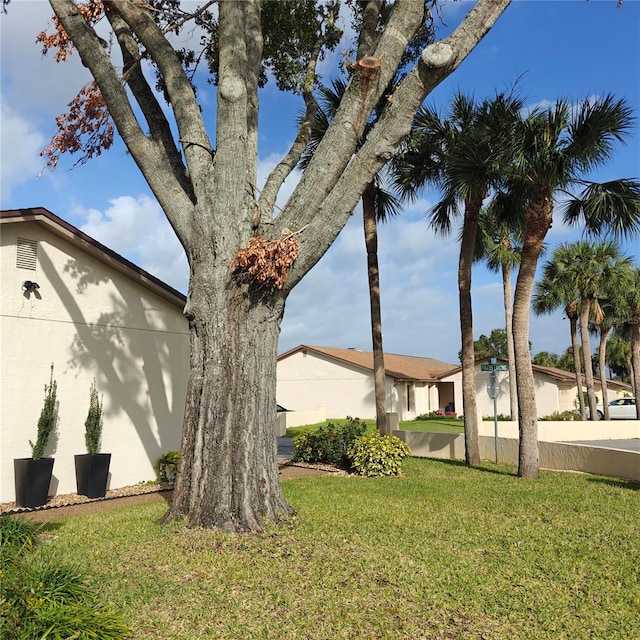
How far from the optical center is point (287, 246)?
6180mm

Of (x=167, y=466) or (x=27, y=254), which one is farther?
(x=167, y=466)

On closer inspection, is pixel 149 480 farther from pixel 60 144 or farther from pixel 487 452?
pixel 487 452

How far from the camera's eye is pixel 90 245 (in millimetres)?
10227

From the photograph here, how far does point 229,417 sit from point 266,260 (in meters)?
1.79

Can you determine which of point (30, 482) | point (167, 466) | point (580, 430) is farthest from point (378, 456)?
point (580, 430)

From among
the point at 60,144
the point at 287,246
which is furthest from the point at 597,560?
the point at 60,144

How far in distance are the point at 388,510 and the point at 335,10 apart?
988 centimetres

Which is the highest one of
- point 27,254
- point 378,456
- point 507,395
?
point 27,254

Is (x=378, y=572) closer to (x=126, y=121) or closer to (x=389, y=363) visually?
(x=126, y=121)

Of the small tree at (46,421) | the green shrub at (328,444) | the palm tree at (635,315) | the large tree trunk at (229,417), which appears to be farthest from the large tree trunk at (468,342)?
the palm tree at (635,315)

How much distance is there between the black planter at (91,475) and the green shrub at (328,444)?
5.58 meters

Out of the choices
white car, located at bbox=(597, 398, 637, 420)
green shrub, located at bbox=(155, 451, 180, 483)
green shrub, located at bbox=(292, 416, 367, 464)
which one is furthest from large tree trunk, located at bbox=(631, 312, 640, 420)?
green shrub, located at bbox=(155, 451, 180, 483)

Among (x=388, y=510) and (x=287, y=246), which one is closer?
(x=287, y=246)

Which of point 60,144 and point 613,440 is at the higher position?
point 60,144
